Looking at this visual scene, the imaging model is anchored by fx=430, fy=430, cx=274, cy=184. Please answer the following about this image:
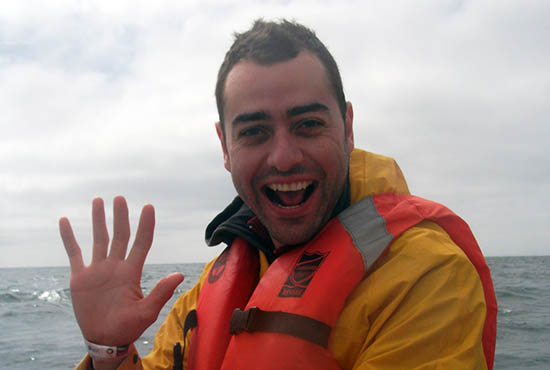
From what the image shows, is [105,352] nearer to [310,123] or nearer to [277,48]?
[310,123]

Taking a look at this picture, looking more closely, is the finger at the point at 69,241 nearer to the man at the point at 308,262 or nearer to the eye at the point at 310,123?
the man at the point at 308,262

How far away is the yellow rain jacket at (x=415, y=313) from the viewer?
1.59m

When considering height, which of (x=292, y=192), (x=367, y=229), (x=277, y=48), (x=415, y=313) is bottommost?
(x=415, y=313)

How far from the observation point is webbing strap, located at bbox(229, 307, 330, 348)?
1.80 m

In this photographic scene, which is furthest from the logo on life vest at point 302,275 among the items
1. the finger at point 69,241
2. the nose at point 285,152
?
the finger at point 69,241

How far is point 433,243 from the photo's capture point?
1850 millimetres

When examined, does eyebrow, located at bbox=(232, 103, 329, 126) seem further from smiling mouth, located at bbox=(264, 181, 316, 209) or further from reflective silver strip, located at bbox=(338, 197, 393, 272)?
reflective silver strip, located at bbox=(338, 197, 393, 272)

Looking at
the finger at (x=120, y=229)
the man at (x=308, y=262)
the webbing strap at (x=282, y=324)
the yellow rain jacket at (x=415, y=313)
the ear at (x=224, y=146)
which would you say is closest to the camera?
the yellow rain jacket at (x=415, y=313)

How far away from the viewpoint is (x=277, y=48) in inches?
85.8

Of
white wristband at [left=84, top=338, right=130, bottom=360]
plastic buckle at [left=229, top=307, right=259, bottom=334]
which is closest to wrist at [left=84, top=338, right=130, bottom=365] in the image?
white wristband at [left=84, top=338, right=130, bottom=360]

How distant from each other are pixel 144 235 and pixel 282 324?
0.78 metres

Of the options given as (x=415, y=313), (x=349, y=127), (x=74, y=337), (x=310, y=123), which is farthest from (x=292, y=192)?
(x=74, y=337)

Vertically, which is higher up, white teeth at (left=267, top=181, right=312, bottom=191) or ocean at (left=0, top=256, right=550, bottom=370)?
white teeth at (left=267, top=181, right=312, bottom=191)

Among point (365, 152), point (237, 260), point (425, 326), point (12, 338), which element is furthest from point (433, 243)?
point (12, 338)
